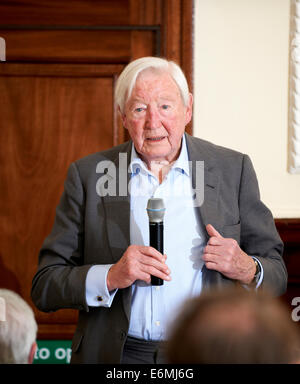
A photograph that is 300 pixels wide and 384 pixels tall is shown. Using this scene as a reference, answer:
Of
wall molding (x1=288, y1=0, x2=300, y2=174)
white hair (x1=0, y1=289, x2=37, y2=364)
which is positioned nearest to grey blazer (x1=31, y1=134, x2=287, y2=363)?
white hair (x1=0, y1=289, x2=37, y2=364)

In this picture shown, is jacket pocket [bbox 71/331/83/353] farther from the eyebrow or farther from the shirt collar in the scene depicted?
the eyebrow

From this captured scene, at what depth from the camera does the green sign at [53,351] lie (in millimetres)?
2404

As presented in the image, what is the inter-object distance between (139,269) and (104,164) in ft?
1.21

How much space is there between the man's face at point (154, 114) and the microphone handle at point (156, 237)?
0.26 meters

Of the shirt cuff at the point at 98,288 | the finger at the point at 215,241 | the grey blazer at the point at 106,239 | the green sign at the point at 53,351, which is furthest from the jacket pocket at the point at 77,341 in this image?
the green sign at the point at 53,351

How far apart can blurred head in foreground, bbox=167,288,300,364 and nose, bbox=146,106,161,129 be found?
79 cm

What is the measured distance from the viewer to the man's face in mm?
1419

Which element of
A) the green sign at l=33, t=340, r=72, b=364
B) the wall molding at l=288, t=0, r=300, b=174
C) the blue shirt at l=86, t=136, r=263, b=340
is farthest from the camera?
the green sign at l=33, t=340, r=72, b=364

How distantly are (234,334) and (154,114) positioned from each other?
866 millimetres
